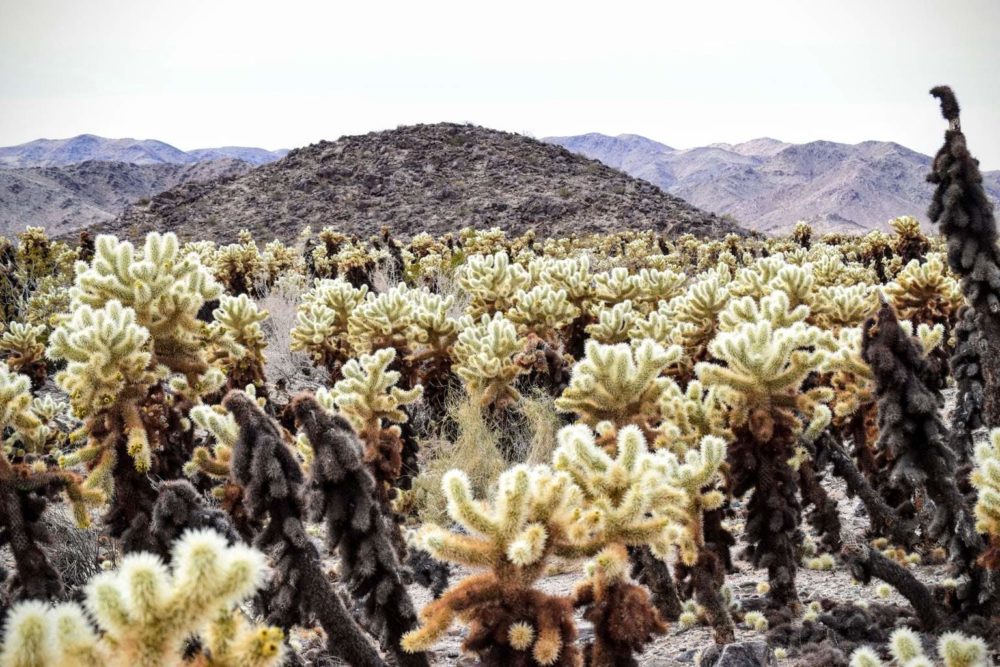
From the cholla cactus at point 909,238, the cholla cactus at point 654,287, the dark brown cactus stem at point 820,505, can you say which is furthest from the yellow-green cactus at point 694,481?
the cholla cactus at point 909,238

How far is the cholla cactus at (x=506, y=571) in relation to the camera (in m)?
2.28

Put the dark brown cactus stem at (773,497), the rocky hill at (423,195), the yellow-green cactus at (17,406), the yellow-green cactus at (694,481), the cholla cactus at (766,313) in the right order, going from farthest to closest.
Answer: the rocky hill at (423,195) < the cholla cactus at (766,313) < the dark brown cactus stem at (773,497) < the yellow-green cactus at (17,406) < the yellow-green cactus at (694,481)

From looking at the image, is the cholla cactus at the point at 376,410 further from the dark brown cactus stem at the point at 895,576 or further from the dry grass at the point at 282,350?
the dry grass at the point at 282,350

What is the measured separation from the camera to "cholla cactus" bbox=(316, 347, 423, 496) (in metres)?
4.31

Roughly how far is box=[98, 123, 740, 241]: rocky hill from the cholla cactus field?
80.4ft

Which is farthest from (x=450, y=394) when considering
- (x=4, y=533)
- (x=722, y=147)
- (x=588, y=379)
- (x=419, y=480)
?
(x=722, y=147)

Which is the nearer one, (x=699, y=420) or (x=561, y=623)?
(x=561, y=623)

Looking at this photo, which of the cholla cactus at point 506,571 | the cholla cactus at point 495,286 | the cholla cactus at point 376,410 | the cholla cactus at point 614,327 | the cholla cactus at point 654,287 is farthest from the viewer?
the cholla cactus at point 495,286

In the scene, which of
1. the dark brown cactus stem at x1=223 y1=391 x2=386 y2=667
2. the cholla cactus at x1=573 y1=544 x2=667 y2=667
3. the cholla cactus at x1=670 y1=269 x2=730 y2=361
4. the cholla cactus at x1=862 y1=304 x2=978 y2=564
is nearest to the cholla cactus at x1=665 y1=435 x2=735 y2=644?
the cholla cactus at x1=573 y1=544 x2=667 y2=667

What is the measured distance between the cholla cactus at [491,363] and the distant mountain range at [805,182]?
53.6 m

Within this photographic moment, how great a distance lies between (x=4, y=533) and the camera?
3.25 meters

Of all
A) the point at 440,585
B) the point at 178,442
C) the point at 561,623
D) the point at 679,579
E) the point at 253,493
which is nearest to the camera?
the point at 561,623

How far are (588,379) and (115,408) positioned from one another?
2.56 meters

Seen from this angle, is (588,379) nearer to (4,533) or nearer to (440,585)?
(440,585)
